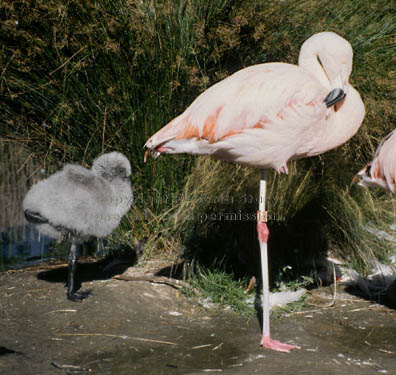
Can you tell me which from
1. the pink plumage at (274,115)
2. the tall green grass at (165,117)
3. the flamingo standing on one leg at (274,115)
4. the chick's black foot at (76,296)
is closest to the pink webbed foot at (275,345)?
the flamingo standing on one leg at (274,115)

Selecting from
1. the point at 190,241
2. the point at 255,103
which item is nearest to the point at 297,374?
the point at 255,103

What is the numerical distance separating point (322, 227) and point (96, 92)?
2.11 meters

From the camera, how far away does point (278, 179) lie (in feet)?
14.5

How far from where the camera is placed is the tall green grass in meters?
4.30

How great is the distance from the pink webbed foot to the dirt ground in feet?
0.17

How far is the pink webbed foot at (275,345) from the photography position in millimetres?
3068

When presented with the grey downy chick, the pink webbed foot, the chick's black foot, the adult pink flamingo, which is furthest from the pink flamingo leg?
the chick's black foot

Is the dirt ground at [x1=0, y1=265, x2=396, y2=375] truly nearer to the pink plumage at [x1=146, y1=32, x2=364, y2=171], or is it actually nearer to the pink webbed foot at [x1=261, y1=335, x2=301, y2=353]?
the pink webbed foot at [x1=261, y1=335, x2=301, y2=353]

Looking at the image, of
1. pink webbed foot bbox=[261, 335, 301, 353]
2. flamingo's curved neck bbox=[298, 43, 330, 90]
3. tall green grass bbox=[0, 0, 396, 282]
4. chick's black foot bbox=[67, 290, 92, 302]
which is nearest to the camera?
pink webbed foot bbox=[261, 335, 301, 353]

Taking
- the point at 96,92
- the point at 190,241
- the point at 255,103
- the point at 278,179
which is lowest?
the point at 190,241

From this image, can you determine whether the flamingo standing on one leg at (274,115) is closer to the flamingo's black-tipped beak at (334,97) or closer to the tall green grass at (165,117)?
the flamingo's black-tipped beak at (334,97)

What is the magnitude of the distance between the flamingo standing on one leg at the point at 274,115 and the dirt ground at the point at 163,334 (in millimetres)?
253

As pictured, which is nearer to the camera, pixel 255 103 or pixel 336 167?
pixel 255 103

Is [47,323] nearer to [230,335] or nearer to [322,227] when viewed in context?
[230,335]
